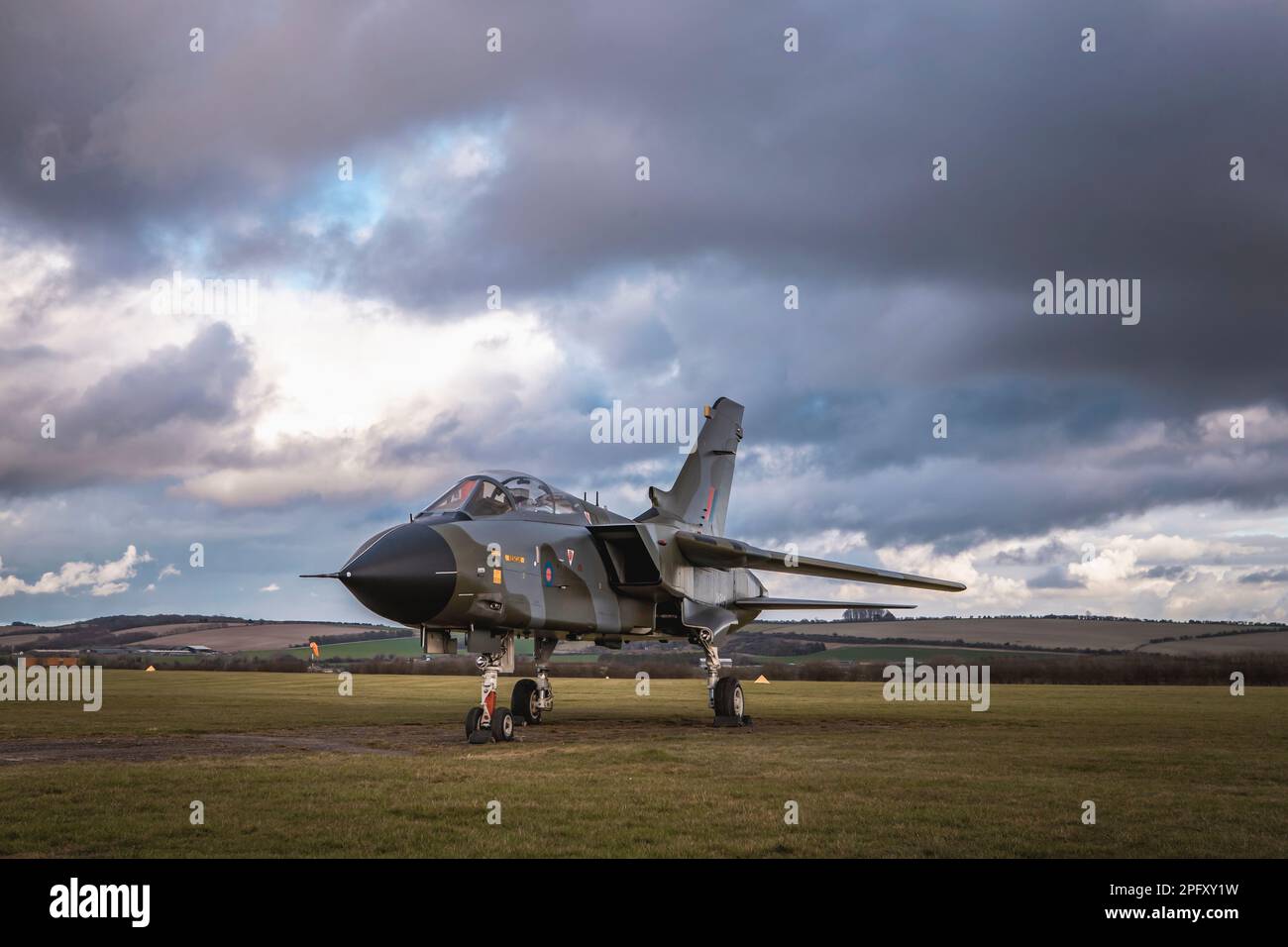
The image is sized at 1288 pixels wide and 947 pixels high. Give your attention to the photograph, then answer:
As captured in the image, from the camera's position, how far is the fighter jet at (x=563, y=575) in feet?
45.8

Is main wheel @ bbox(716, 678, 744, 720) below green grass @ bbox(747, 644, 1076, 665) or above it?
above

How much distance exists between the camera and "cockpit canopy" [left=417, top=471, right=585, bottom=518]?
50.6 ft

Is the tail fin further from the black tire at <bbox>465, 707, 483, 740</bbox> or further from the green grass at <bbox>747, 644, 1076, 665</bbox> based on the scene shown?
the green grass at <bbox>747, 644, 1076, 665</bbox>

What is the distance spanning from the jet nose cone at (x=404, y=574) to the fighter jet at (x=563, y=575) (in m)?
0.02

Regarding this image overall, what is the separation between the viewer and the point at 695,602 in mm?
21406

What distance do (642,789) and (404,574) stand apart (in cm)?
503

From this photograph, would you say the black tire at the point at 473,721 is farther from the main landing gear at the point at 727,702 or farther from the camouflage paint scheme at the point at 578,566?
the main landing gear at the point at 727,702

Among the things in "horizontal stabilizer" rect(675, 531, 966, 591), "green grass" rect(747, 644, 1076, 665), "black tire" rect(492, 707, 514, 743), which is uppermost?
"horizontal stabilizer" rect(675, 531, 966, 591)

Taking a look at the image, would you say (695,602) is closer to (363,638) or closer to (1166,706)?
(1166,706)

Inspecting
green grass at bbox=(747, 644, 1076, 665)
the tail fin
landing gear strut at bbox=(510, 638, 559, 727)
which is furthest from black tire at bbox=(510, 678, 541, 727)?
green grass at bbox=(747, 644, 1076, 665)

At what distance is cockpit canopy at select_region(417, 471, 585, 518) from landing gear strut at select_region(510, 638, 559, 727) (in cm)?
340

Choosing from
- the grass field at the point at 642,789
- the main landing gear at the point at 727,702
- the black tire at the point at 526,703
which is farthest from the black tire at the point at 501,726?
the main landing gear at the point at 727,702

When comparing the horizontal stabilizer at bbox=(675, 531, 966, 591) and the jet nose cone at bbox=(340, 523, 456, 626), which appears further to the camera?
the horizontal stabilizer at bbox=(675, 531, 966, 591)
